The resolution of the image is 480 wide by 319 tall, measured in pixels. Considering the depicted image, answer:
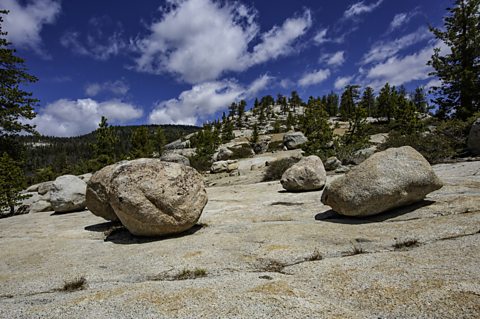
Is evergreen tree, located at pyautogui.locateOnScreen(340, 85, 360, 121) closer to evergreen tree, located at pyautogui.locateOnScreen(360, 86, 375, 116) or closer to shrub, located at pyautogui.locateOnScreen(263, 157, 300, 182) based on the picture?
evergreen tree, located at pyautogui.locateOnScreen(360, 86, 375, 116)

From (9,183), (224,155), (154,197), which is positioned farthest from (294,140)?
(154,197)

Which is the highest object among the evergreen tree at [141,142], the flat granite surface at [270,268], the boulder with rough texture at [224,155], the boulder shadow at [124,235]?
the evergreen tree at [141,142]

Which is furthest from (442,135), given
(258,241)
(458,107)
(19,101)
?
(19,101)

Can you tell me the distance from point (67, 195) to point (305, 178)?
476 inches

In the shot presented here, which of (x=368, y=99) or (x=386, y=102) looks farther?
(x=368, y=99)

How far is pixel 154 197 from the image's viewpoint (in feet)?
22.9

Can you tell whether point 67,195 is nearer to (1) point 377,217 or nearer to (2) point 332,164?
(1) point 377,217

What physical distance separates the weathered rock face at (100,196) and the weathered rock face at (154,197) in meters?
2.43

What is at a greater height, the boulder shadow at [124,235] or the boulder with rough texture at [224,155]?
the boulder with rough texture at [224,155]

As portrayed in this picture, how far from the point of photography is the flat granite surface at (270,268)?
337 cm

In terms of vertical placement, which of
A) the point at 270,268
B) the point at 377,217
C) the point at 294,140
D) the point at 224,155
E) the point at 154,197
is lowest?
the point at 270,268

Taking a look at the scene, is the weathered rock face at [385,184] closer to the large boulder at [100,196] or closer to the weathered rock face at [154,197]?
the weathered rock face at [154,197]

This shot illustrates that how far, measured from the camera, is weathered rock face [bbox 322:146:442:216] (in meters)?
6.93

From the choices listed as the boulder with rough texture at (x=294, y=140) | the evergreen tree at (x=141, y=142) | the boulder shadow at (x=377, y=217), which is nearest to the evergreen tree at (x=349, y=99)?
the boulder with rough texture at (x=294, y=140)
